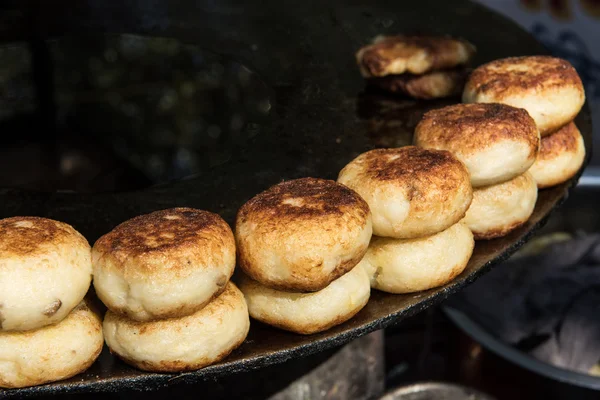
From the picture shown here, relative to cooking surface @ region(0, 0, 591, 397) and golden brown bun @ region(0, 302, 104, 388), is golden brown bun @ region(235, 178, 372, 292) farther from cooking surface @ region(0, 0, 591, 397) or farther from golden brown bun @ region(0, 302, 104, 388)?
golden brown bun @ region(0, 302, 104, 388)

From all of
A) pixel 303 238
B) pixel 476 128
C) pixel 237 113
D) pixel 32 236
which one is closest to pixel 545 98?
pixel 476 128

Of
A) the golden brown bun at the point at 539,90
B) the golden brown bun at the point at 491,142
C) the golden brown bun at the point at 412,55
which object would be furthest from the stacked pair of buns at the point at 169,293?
the golden brown bun at the point at 412,55

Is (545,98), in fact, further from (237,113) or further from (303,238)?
(237,113)

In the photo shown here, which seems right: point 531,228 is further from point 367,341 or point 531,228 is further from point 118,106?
point 118,106

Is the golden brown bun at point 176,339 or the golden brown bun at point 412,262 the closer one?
the golden brown bun at point 176,339

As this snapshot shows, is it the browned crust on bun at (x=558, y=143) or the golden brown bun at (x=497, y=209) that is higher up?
the browned crust on bun at (x=558, y=143)

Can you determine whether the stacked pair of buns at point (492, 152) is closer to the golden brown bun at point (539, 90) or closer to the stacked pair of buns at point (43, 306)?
the golden brown bun at point (539, 90)

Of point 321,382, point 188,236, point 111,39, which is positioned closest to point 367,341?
point 321,382
